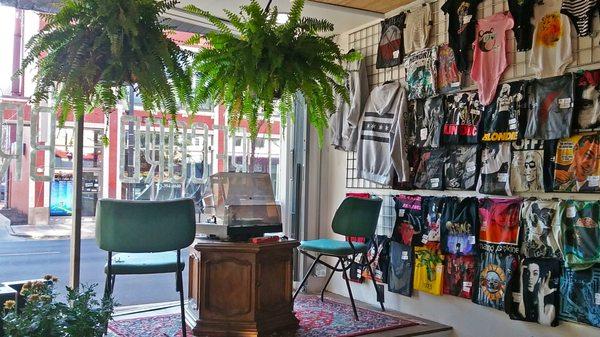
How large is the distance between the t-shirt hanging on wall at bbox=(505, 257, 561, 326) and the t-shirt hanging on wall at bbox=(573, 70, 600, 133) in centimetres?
80

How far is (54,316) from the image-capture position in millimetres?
2000

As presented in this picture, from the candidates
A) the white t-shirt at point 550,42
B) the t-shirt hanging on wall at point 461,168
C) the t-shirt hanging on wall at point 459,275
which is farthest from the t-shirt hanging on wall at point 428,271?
the white t-shirt at point 550,42

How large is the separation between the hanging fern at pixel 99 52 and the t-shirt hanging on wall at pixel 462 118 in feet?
6.98

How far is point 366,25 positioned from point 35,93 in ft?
10.1

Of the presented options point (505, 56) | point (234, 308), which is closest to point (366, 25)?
point (505, 56)

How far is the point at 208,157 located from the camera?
452 cm

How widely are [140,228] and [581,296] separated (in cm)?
249

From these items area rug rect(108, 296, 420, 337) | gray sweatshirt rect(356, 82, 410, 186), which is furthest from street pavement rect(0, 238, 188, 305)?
gray sweatshirt rect(356, 82, 410, 186)

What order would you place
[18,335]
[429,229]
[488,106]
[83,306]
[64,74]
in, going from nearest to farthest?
[18,335] → [83,306] → [64,74] → [488,106] → [429,229]

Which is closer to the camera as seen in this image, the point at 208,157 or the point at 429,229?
the point at 429,229

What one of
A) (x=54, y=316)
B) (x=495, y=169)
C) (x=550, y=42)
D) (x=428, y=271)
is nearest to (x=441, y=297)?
(x=428, y=271)

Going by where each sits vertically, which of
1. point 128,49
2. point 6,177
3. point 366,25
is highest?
point 366,25

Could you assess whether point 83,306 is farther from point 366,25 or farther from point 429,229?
point 366,25

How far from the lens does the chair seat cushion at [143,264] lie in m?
3.02
